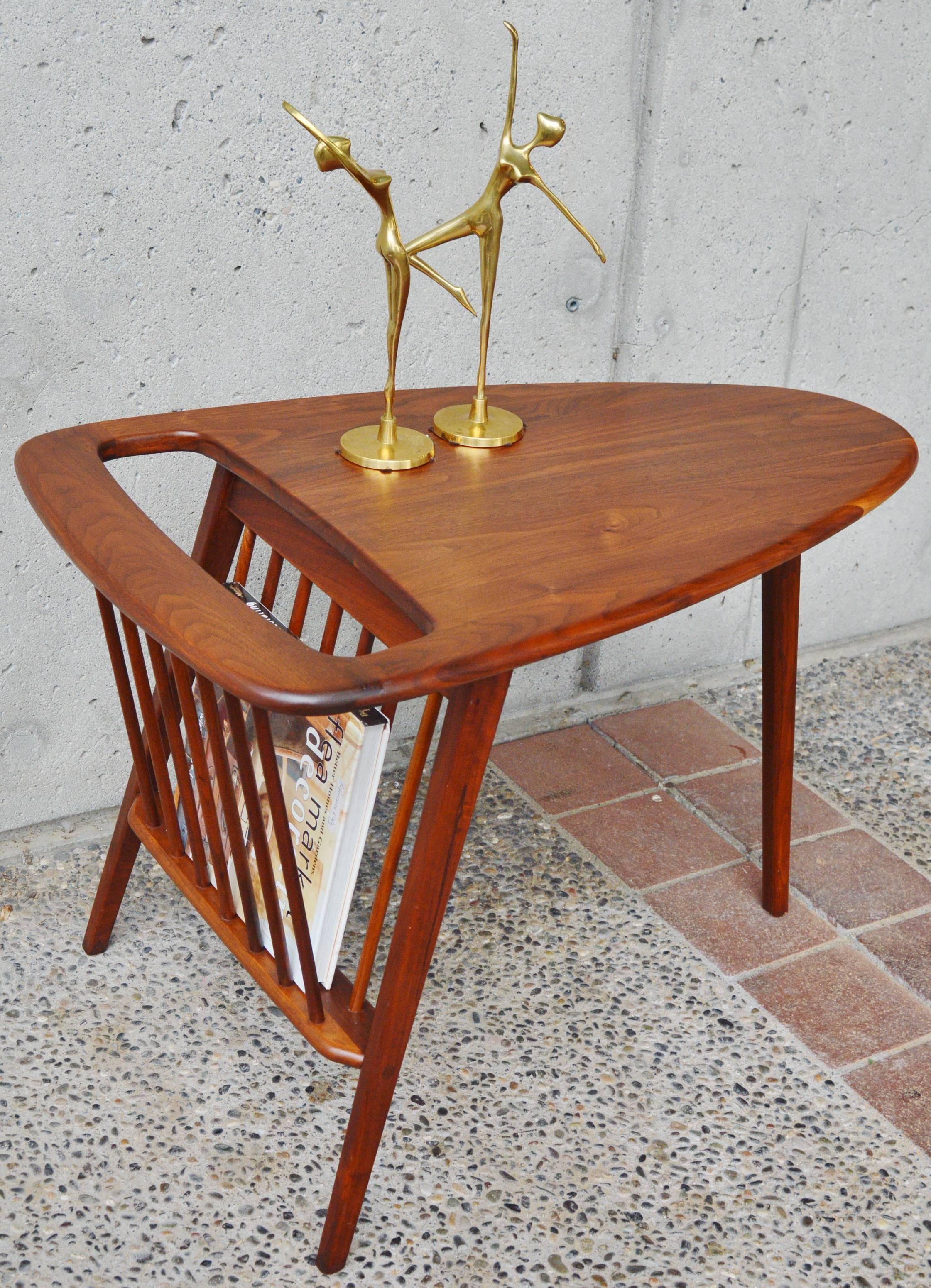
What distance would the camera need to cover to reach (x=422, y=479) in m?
1.56

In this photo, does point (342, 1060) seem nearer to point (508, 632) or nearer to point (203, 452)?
point (508, 632)

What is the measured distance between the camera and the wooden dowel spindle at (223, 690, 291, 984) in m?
1.28

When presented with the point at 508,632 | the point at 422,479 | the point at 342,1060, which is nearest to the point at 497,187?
the point at 422,479

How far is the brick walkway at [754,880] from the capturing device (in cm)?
197

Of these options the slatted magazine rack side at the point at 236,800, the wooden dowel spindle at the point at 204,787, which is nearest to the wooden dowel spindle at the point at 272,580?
the slatted magazine rack side at the point at 236,800

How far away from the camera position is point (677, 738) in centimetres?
269

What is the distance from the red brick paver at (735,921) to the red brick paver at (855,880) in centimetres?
6

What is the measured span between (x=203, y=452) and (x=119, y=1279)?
1.03m

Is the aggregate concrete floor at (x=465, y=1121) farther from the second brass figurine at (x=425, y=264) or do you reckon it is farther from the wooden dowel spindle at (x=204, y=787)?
the second brass figurine at (x=425, y=264)

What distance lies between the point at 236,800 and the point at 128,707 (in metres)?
0.19

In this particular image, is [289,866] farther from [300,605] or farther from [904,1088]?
[904,1088]

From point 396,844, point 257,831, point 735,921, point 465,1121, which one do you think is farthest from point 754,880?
point 257,831

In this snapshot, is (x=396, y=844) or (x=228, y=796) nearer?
(x=228, y=796)

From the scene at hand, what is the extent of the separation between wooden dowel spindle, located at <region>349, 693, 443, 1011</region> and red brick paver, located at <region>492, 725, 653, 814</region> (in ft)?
3.06
